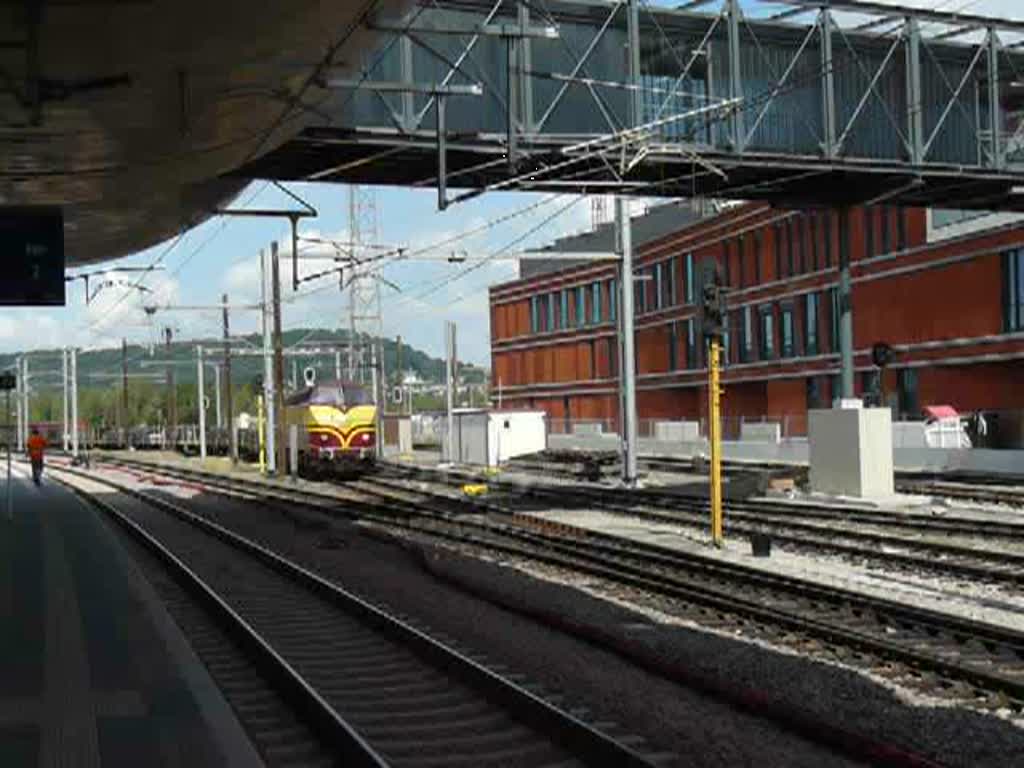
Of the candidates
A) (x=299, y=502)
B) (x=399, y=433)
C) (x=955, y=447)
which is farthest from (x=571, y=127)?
(x=399, y=433)

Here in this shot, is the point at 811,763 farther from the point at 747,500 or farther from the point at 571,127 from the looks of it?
the point at 747,500

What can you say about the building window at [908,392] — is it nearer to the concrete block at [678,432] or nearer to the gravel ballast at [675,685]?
the concrete block at [678,432]

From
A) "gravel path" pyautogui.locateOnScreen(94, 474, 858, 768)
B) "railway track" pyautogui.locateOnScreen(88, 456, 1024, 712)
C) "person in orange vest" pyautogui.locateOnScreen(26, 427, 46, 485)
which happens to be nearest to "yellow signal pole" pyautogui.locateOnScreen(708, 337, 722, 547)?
"railway track" pyautogui.locateOnScreen(88, 456, 1024, 712)

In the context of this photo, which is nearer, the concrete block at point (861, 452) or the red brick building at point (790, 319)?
the concrete block at point (861, 452)

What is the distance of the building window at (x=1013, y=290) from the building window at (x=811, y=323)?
12879mm

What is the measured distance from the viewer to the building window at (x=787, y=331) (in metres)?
63.7

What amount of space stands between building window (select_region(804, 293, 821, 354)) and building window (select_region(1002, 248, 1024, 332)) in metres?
12.9

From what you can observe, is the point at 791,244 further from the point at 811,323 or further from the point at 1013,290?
the point at 1013,290

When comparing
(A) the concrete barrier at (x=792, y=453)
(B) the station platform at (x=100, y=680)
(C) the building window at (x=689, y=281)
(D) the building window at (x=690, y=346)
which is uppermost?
(C) the building window at (x=689, y=281)

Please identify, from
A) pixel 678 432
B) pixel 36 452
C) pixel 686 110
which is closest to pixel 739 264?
pixel 678 432

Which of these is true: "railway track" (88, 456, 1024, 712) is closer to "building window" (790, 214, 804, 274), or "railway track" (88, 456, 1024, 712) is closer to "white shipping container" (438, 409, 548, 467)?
"white shipping container" (438, 409, 548, 467)

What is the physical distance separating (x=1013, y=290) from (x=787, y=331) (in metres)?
16.4

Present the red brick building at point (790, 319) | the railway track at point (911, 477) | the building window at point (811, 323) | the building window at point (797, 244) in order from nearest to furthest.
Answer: the railway track at point (911, 477) → the red brick building at point (790, 319) → the building window at point (811, 323) → the building window at point (797, 244)

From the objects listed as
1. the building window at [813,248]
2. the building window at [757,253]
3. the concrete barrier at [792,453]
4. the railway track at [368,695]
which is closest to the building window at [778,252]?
the building window at [757,253]
